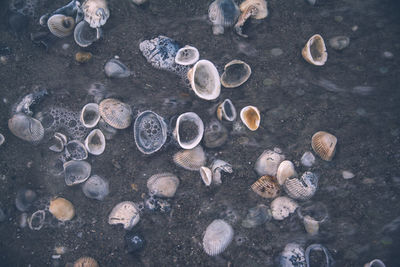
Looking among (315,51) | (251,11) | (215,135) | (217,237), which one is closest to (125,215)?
(217,237)

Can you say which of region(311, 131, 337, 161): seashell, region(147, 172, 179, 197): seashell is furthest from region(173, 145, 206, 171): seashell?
region(311, 131, 337, 161): seashell

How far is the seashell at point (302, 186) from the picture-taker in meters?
3.33

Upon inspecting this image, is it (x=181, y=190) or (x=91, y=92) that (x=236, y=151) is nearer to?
(x=181, y=190)

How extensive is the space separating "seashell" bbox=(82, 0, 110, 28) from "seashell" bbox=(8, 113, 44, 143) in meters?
1.65

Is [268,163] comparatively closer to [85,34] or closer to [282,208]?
[282,208]

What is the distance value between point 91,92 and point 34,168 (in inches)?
55.4

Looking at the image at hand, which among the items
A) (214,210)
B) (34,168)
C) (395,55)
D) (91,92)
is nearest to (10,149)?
(34,168)

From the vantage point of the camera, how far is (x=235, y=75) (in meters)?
3.59

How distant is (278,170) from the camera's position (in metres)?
3.45

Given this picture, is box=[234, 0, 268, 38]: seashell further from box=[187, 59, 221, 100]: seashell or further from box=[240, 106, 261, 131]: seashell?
box=[240, 106, 261, 131]: seashell

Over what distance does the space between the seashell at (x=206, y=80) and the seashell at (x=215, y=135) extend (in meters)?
0.40

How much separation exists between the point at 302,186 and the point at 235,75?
1786 mm

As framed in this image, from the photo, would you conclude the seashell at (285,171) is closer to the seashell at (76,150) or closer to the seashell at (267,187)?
the seashell at (267,187)

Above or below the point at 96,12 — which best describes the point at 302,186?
below
